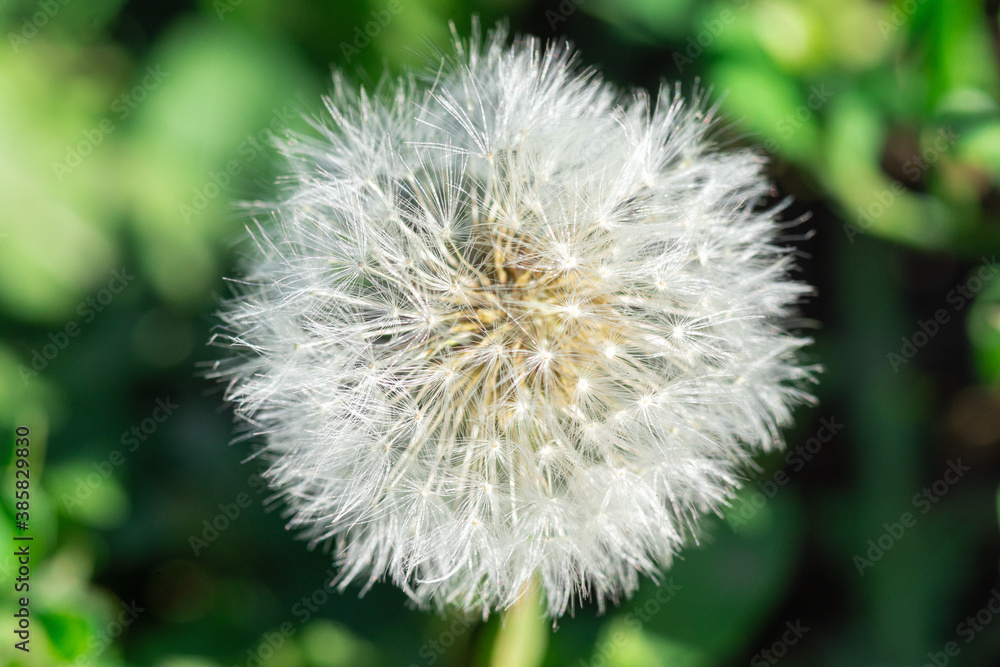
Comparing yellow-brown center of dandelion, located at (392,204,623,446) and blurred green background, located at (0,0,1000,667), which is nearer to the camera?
yellow-brown center of dandelion, located at (392,204,623,446)

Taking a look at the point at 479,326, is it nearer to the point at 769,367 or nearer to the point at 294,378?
the point at 294,378

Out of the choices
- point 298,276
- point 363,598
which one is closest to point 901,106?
point 298,276

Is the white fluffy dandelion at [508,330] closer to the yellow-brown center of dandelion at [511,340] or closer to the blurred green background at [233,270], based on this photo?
the yellow-brown center of dandelion at [511,340]

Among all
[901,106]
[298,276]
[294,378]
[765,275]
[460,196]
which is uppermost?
[901,106]

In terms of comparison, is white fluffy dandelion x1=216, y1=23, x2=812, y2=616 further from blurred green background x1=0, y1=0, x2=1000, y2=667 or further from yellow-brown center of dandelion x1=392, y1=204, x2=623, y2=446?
blurred green background x1=0, y1=0, x2=1000, y2=667

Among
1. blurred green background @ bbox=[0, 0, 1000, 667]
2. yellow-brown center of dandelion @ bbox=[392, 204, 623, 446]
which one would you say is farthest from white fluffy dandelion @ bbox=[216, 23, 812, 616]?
blurred green background @ bbox=[0, 0, 1000, 667]
